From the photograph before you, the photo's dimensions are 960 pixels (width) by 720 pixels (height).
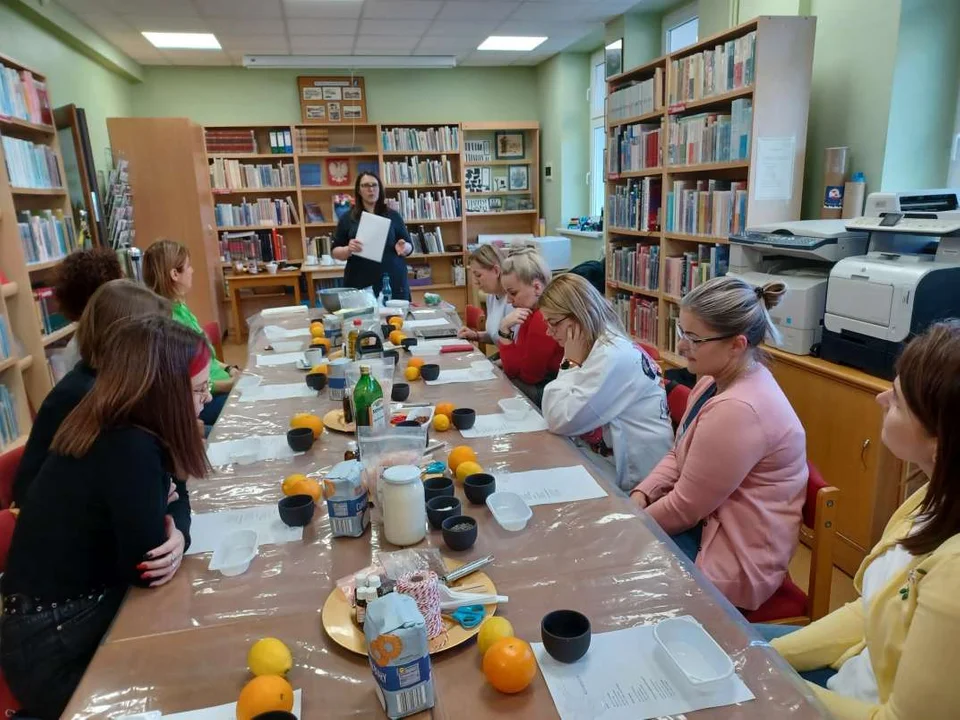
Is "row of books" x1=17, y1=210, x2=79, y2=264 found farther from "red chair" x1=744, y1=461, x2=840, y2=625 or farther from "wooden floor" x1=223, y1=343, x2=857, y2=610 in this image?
"wooden floor" x1=223, y1=343, x2=857, y2=610

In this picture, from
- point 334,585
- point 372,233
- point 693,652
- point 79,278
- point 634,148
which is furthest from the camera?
point 634,148

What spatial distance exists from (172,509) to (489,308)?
2.44 meters

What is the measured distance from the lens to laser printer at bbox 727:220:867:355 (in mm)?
2555

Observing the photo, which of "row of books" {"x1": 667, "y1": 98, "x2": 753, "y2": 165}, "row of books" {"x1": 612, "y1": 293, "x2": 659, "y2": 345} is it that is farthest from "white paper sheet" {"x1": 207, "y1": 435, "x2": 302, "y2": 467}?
"row of books" {"x1": 612, "y1": 293, "x2": 659, "y2": 345}

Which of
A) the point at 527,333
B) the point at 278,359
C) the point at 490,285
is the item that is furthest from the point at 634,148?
the point at 278,359

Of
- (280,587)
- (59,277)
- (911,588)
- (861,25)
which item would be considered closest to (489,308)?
(59,277)

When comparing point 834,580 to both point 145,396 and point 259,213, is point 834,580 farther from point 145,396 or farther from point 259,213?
point 259,213

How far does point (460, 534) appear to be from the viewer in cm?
119

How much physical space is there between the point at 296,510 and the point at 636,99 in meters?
3.99

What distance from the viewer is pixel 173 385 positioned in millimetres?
1203

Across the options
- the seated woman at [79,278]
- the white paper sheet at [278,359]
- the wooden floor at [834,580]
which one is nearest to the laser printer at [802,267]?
the wooden floor at [834,580]

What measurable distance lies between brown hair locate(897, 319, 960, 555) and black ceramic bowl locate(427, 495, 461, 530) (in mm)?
775

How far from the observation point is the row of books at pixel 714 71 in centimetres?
318

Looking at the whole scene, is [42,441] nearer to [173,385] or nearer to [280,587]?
[173,385]
